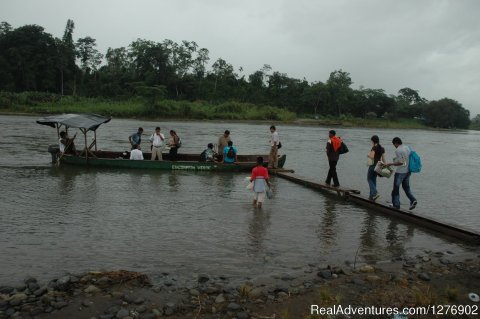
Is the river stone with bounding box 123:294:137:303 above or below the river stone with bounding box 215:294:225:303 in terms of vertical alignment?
below

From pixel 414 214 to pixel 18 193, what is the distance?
11278 mm

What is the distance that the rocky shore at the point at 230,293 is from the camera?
5742 millimetres

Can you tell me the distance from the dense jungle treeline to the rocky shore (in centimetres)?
7047

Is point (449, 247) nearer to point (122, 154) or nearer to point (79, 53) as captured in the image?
point (122, 154)

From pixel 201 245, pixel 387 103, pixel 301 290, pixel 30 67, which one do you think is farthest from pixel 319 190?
pixel 387 103

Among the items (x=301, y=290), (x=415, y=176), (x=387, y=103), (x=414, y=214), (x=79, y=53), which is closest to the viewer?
(x=301, y=290)

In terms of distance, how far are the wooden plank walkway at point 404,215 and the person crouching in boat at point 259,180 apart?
10.6 feet

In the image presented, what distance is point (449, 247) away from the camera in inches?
367

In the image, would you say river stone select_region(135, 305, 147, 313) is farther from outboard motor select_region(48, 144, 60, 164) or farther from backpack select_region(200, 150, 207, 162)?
outboard motor select_region(48, 144, 60, 164)

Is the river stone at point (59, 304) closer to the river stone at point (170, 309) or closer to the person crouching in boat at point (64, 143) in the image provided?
the river stone at point (170, 309)

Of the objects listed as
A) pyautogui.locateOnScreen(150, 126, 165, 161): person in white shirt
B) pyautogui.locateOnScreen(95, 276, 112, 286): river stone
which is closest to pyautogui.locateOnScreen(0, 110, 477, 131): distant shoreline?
pyautogui.locateOnScreen(150, 126, 165, 161): person in white shirt

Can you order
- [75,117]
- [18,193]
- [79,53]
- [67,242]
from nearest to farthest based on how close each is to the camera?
[67,242] → [18,193] → [75,117] → [79,53]

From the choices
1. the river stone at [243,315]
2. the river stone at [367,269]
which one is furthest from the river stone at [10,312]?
the river stone at [367,269]

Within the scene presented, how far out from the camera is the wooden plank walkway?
9698mm
